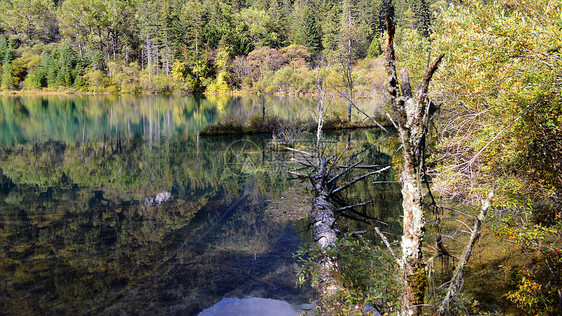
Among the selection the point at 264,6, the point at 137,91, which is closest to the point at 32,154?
Result: the point at 137,91

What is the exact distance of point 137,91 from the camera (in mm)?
58281

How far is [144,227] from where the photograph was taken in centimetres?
771

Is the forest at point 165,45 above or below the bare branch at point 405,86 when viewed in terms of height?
above

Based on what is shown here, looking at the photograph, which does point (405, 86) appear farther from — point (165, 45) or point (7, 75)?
point (7, 75)

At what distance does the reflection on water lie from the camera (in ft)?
17.1

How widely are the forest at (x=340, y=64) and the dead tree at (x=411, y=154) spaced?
0.04ft

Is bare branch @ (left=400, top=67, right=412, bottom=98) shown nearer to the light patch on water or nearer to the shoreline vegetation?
the light patch on water

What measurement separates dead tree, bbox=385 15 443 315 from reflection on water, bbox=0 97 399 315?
99.1 inches

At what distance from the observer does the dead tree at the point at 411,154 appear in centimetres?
254

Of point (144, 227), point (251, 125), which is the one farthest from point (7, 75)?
point (144, 227)

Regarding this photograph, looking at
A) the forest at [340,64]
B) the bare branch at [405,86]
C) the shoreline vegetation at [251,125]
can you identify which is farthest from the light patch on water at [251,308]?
the shoreline vegetation at [251,125]

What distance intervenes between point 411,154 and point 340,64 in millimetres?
25008

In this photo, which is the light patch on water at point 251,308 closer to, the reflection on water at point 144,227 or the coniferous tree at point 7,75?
the reflection on water at point 144,227

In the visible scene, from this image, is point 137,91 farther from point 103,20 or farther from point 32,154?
point 32,154
